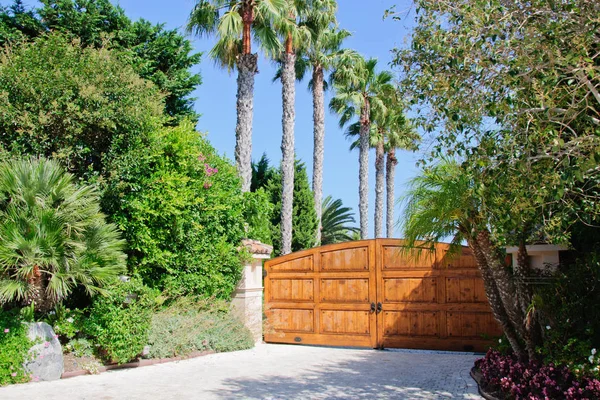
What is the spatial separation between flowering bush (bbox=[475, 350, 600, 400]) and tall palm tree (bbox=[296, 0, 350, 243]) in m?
15.2

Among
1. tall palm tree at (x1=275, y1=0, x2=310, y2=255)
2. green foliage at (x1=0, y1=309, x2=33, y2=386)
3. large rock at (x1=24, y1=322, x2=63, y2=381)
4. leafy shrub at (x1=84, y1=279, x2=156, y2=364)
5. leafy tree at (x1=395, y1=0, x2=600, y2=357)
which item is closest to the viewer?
leafy tree at (x1=395, y1=0, x2=600, y2=357)

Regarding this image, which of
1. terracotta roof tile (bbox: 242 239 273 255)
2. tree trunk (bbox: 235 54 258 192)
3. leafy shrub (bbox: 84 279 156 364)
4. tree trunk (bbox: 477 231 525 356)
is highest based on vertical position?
tree trunk (bbox: 235 54 258 192)

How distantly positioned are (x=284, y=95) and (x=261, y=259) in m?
8.11

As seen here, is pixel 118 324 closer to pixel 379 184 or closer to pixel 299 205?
pixel 299 205

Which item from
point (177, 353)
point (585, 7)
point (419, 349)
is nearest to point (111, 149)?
point (177, 353)

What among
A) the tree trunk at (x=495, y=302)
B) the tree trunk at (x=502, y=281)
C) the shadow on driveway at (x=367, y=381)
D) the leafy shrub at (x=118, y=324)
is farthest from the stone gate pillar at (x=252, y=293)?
the tree trunk at (x=502, y=281)

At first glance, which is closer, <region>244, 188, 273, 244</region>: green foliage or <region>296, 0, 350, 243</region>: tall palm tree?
<region>244, 188, 273, 244</region>: green foliage

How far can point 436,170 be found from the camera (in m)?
7.89

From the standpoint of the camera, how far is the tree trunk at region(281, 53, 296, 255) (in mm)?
20047

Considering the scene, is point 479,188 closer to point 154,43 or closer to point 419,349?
point 419,349

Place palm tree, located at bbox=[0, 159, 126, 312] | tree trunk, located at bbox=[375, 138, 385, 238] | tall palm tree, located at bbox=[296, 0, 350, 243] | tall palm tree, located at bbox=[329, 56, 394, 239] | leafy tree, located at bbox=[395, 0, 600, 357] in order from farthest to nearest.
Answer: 1. tree trunk, located at bbox=[375, 138, 385, 238]
2. tall palm tree, located at bbox=[329, 56, 394, 239]
3. tall palm tree, located at bbox=[296, 0, 350, 243]
4. palm tree, located at bbox=[0, 159, 126, 312]
5. leafy tree, located at bbox=[395, 0, 600, 357]

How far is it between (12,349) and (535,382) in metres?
6.95

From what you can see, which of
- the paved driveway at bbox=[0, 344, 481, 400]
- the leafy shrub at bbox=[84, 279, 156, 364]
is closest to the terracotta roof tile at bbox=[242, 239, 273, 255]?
the paved driveway at bbox=[0, 344, 481, 400]

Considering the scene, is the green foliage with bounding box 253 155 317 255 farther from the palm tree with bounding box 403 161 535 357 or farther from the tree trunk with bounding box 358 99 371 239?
A: the palm tree with bounding box 403 161 535 357
